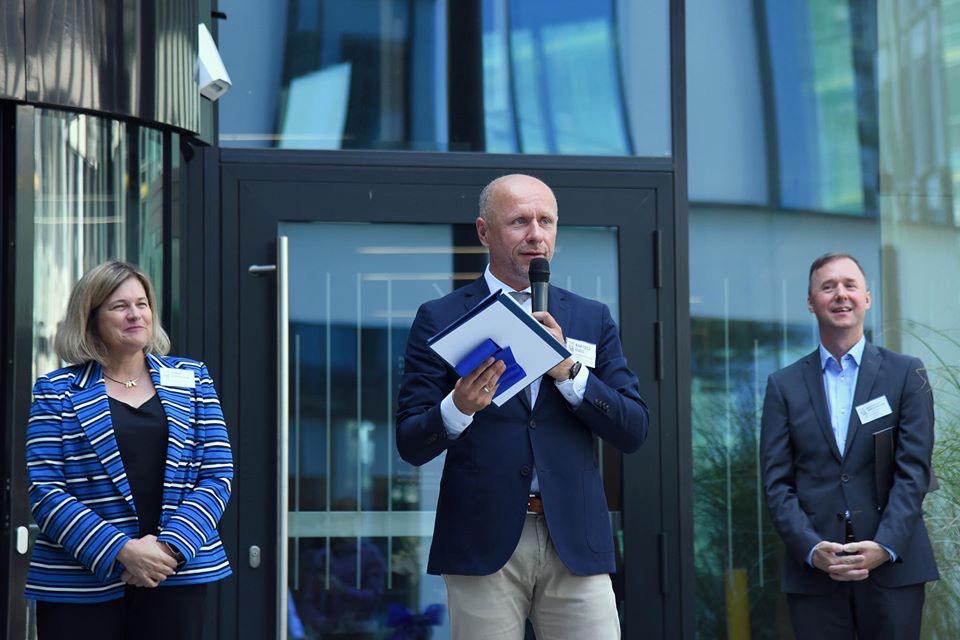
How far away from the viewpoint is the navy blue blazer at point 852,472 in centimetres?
425

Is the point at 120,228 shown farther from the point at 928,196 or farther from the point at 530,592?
the point at 928,196

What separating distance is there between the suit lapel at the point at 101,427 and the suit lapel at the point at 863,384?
2.20m

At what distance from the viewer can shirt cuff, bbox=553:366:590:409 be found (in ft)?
11.0

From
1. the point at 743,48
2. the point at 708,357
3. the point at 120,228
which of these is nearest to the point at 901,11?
the point at 743,48

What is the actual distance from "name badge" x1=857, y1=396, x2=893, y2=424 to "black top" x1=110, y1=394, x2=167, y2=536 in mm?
2144

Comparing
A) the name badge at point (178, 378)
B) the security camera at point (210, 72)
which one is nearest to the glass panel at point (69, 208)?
the security camera at point (210, 72)

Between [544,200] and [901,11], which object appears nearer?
[544,200]

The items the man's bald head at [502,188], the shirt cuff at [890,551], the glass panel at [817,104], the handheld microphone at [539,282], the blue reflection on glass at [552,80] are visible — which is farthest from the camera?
the glass panel at [817,104]

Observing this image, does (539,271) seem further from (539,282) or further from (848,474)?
(848,474)

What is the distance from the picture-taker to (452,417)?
3301 mm

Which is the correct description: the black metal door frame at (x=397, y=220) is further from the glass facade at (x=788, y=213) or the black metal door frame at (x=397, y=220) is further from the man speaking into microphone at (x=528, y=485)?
the man speaking into microphone at (x=528, y=485)

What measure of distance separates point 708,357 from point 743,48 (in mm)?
1198

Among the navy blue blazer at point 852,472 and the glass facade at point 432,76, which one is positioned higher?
the glass facade at point 432,76

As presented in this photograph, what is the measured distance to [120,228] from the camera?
4391 mm
